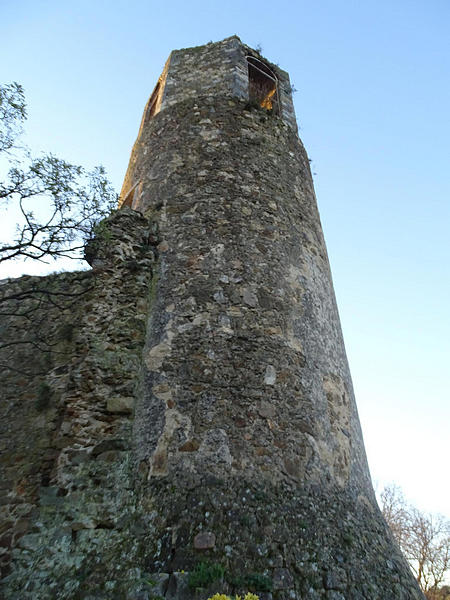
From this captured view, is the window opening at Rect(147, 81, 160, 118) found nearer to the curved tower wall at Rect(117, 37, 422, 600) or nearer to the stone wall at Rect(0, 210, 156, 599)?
the curved tower wall at Rect(117, 37, 422, 600)

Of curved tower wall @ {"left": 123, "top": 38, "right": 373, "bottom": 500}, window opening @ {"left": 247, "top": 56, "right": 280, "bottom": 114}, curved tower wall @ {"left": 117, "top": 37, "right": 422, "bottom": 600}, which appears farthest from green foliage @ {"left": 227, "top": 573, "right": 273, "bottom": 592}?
window opening @ {"left": 247, "top": 56, "right": 280, "bottom": 114}

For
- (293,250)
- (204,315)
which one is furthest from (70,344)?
(293,250)

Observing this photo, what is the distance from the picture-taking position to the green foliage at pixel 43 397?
474 cm

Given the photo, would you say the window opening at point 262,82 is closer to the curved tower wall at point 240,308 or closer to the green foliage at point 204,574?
the curved tower wall at point 240,308

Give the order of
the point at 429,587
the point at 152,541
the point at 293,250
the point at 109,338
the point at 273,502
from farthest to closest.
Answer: the point at 429,587, the point at 293,250, the point at 109,338, the point at 273,502, the point at 152,541

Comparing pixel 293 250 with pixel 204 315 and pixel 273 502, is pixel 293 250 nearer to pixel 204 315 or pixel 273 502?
pixel 204 315

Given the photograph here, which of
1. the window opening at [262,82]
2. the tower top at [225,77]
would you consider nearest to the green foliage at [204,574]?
the tower top at [225,77]

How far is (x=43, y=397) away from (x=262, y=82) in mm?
7751

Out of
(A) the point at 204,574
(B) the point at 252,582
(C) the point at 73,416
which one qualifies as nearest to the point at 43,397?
(C) the point at 73,416

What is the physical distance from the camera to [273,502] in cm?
360

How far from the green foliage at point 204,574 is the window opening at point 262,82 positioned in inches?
306

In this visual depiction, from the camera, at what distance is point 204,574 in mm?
3066

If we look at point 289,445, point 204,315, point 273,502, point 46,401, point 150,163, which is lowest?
point 273,502

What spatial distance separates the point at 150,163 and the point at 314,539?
5546 millimetres
